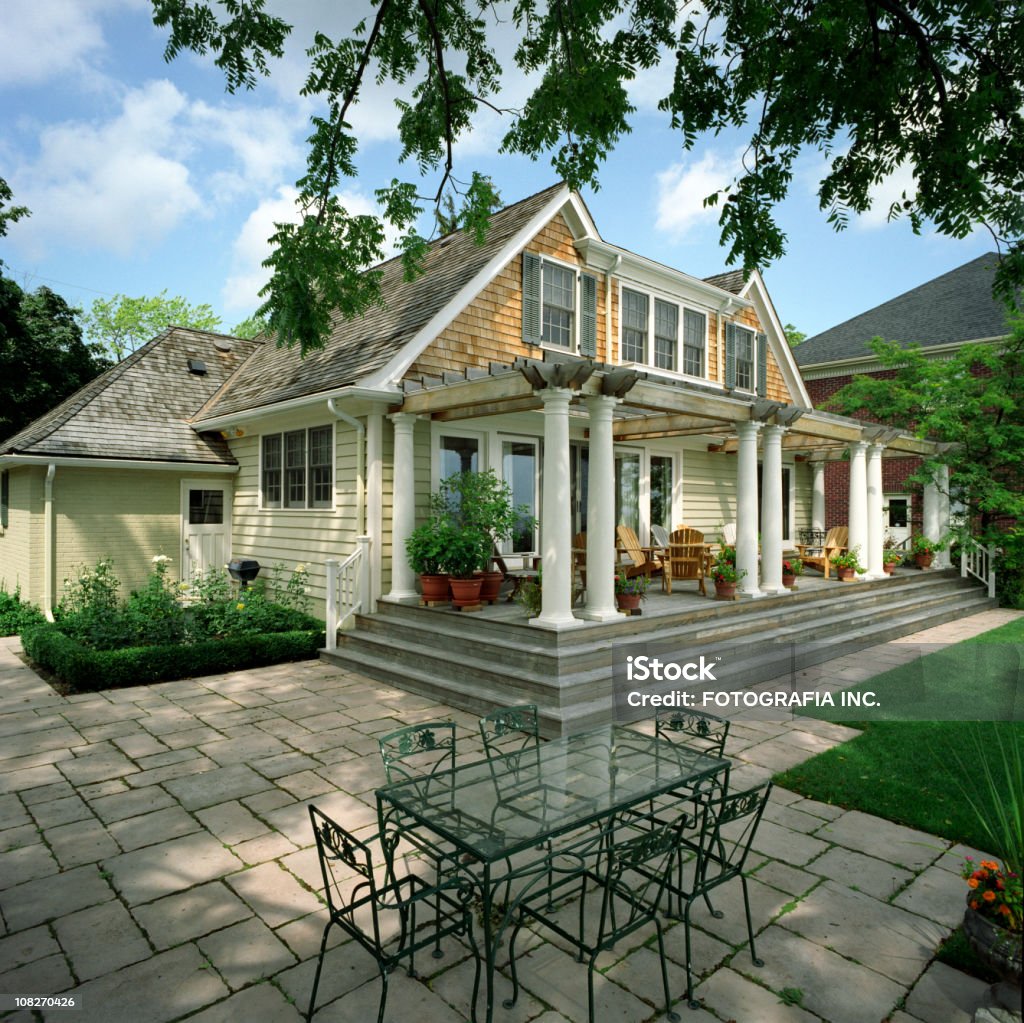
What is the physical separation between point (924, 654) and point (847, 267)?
5.71 meters

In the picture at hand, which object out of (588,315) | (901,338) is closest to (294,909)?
(588,315)

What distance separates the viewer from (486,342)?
9.91 metres

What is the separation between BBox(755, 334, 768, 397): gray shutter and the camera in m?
14.5

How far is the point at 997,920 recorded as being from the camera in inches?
108

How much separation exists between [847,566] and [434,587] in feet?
25.4

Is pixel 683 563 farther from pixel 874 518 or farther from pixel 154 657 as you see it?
pixel 154 657

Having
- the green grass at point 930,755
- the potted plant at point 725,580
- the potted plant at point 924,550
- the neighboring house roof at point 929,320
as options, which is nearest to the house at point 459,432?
the potted plant at point 725,580

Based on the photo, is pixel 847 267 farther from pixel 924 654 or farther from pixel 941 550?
pixel 941 550

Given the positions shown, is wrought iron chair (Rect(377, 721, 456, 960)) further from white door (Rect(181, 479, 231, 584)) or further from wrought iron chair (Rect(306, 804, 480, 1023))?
white door (Rect(181, 479, 231, 584))

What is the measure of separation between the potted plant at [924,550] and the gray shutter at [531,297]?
9.59 meters

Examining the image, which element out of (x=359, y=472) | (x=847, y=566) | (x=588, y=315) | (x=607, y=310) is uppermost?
(x=607, y=310)

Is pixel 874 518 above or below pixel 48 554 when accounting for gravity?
above

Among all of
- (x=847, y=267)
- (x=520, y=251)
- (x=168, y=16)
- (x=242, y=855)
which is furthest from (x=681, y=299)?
(x=242, y=855)

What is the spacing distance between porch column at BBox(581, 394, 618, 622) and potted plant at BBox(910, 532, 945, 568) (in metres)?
9.95
